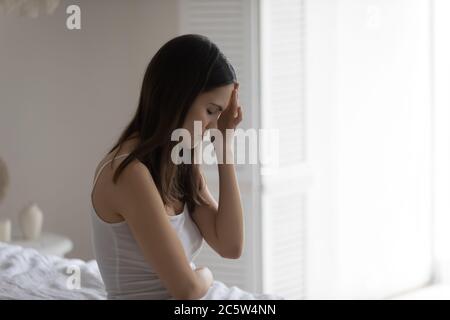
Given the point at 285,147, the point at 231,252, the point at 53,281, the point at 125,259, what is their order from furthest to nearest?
the point at 285,147, the point at 53,281, the point at 231,252, the point at 125,259

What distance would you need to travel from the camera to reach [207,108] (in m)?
1.59

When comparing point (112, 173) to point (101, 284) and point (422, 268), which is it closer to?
point (101, 284)

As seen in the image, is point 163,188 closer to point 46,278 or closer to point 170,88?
point 170,88

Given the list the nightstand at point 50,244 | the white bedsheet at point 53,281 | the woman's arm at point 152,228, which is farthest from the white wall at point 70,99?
the woman's arm at point 152,228

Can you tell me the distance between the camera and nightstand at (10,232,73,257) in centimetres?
267

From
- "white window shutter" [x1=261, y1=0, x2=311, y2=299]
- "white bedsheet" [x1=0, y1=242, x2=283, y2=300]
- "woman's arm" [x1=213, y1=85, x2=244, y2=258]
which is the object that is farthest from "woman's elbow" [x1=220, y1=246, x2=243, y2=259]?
"white window shutter" [x1=261, y1=0, x2=311, y2=299]

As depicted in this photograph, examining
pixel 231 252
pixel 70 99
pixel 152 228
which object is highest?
pixel 70 99

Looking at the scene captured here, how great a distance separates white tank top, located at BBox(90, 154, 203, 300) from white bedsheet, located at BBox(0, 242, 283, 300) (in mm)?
300

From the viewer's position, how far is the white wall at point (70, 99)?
2.70 m

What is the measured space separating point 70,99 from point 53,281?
0.79 m

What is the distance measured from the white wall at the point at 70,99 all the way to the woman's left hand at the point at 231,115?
114cm

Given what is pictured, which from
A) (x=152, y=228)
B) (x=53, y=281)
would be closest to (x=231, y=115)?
(x=152, y=228)

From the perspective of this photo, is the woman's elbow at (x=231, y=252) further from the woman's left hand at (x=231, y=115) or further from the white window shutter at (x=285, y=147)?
the white window shutter at (x=285, y=147)

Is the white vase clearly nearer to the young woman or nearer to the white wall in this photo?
the white wall
